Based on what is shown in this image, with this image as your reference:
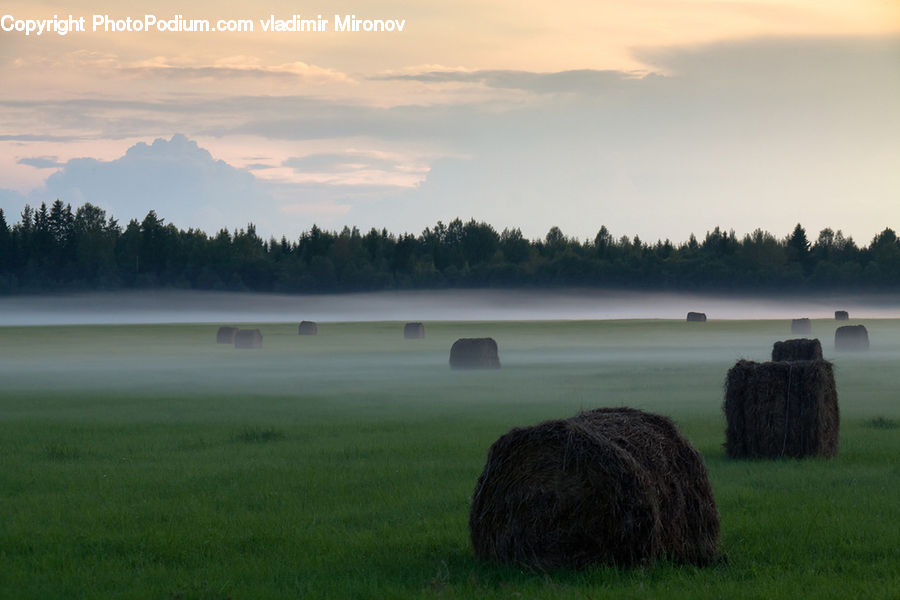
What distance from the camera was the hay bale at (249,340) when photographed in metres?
89.4

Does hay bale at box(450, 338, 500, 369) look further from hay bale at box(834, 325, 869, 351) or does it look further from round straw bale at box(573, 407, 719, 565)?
round straw bale at box(573, 407, 719, 565)

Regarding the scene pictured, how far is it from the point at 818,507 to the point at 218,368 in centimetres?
5153

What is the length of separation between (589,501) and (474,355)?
47.0 meters

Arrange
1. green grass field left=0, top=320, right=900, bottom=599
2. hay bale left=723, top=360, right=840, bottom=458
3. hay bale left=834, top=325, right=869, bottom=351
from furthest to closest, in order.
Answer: hay bale left=834, top=325, right=869, bottom=351 → hay bale left=723, top=360, right=840, bottom=458 → green grass field left=0, top=320, right=900, bottom=599

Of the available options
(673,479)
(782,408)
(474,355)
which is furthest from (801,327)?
(673,479)

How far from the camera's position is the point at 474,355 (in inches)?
2335

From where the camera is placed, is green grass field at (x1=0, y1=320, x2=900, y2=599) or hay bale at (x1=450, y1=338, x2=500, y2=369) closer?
green grass field at (x1=0, y1=320, x2=900, y2=599)

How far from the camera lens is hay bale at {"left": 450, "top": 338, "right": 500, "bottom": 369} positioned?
194ft

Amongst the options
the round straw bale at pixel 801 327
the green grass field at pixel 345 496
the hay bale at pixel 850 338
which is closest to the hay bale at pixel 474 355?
the green grass field at pixel 345 496

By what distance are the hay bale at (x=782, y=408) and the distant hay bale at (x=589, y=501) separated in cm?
863

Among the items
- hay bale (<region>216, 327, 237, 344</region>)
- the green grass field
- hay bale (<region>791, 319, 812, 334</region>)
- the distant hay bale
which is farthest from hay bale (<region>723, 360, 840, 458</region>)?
hay bale (<region>791, 319, 812, 334</region>)

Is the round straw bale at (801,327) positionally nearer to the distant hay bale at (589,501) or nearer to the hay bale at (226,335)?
the hay bale at (226,335)

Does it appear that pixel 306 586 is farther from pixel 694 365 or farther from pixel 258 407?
pixel 694 365

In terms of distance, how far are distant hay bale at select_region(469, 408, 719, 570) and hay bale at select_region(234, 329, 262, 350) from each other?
7752 centimetres
